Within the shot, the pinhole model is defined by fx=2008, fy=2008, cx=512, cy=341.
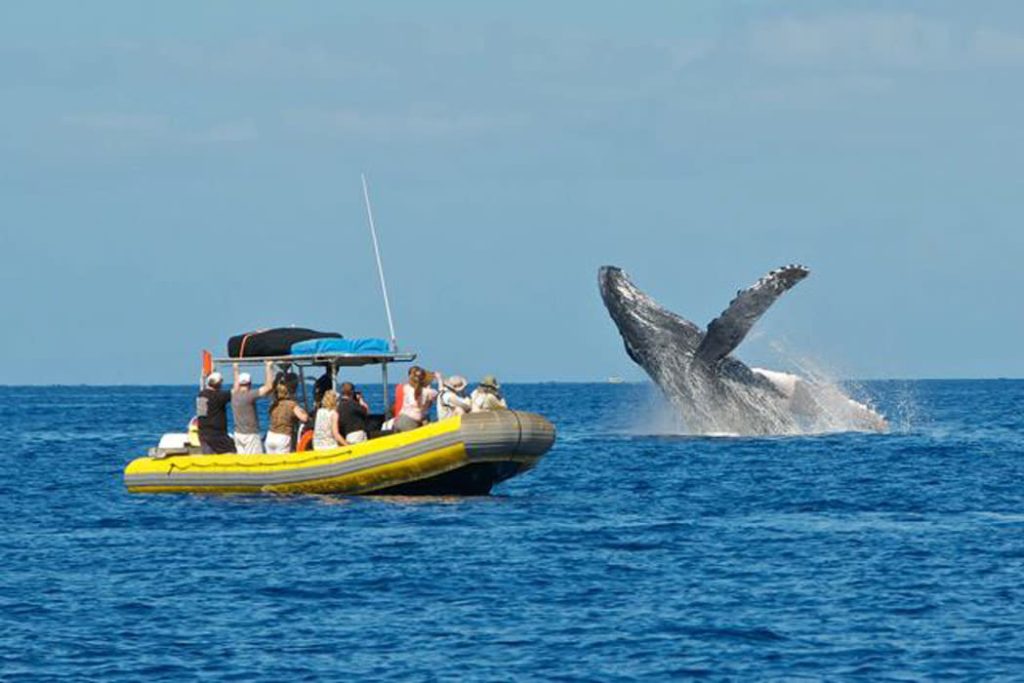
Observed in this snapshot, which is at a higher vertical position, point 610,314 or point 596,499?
point 610,314

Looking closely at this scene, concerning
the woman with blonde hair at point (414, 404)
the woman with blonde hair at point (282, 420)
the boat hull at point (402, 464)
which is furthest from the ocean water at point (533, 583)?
the woman with blonde hair at point (414, 404)

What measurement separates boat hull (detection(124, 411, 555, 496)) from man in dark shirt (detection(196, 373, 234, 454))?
0.27 m

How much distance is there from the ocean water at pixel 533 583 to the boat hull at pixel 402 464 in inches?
11.1

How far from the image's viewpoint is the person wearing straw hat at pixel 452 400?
23.3m

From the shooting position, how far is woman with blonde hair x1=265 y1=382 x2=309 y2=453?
23922 mm

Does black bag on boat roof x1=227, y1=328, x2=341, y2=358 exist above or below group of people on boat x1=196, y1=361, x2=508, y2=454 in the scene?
above

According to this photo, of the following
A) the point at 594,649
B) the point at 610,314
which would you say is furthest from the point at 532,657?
the point at 610,314

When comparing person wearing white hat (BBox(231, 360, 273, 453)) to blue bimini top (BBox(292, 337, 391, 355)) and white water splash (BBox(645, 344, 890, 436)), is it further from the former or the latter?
white water splash (BBox(645, 344, 890, 436))

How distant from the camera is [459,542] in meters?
20.2

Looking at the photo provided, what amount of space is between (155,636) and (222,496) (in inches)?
366

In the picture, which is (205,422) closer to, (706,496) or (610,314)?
(706,496)

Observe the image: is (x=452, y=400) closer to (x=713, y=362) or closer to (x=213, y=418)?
(x=213, y=418)

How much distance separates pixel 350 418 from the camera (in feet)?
77.9

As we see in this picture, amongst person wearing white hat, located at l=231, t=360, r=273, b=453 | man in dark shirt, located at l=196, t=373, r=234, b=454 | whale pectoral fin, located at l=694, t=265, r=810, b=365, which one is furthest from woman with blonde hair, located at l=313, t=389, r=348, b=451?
whale pectoral fin, located at l=694, t=265, r=810, b=365
